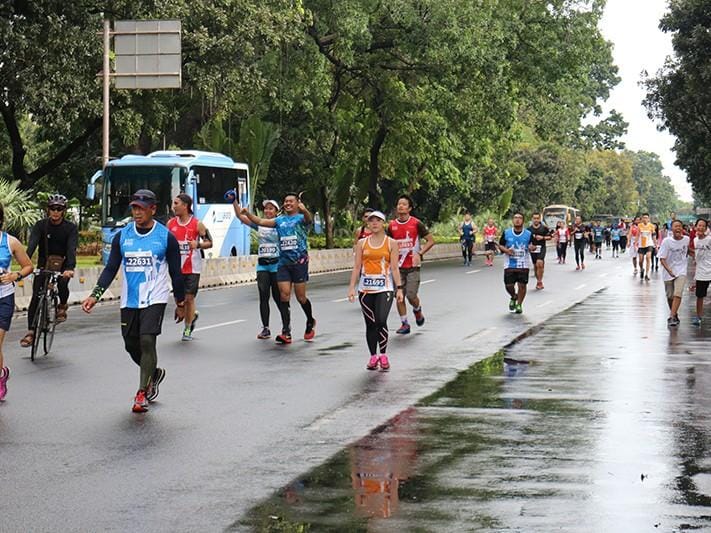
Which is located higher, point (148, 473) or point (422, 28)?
point (422, 28)

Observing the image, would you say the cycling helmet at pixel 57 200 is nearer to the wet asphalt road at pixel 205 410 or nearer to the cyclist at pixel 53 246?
the cyclist at pixel 53 246

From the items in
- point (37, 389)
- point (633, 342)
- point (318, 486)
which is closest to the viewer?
point (318, 486)

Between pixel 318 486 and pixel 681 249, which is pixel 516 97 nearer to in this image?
pixel 681 249

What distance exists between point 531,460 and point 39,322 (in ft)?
27.1

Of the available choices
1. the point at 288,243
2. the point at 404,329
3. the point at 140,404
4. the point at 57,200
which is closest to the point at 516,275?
the point at 404,329

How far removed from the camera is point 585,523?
22.3 feet

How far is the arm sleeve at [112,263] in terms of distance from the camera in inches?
449

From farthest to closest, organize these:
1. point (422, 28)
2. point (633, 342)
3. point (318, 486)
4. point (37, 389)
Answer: point (422, 28)
point (633, 342)
point (37, 389)
point (318, 486)

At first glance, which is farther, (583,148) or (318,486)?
(583,148)

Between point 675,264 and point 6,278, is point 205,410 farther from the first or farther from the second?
point 675,264

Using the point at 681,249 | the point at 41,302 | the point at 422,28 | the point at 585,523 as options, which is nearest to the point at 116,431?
the point at 585,523

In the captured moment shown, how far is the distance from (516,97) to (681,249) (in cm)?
2713

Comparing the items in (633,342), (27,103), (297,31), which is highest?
(297,31)

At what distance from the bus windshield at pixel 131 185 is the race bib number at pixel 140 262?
991 inches
